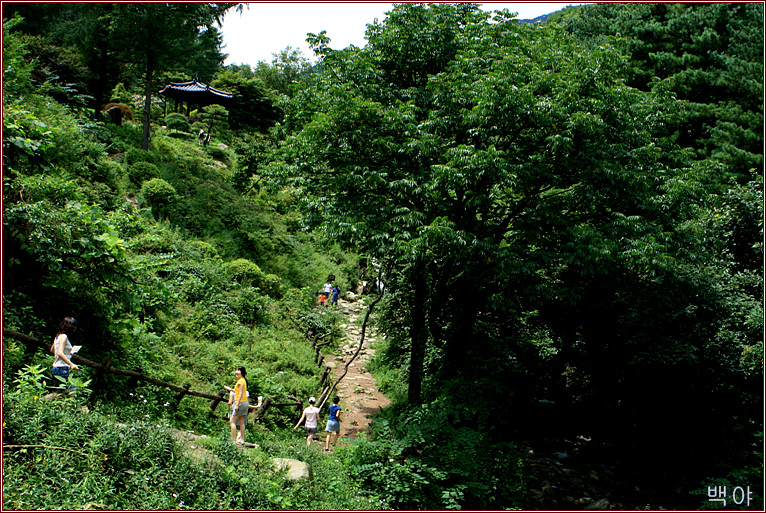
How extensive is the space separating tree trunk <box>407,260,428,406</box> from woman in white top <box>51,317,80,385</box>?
724 cm

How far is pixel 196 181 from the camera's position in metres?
21.8

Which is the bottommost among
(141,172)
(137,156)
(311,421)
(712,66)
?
(311,421)

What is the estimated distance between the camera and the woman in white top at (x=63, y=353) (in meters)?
6.64

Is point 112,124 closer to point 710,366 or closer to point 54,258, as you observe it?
point 54,258

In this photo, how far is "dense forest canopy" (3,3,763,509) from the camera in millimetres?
7652

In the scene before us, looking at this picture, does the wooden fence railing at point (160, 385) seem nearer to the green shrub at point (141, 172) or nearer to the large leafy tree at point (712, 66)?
the green shrub at point (141, 172)

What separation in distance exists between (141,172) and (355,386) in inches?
452

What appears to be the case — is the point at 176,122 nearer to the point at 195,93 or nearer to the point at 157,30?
the point at 195,93

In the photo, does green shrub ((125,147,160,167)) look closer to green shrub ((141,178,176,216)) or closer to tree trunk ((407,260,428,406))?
green shrub ((141,178,176,216))

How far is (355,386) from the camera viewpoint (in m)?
15.7

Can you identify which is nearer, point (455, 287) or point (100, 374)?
point (100, 374)

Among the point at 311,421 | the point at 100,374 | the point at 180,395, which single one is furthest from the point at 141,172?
the point at 311,421

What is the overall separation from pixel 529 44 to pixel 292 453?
10.1 meters

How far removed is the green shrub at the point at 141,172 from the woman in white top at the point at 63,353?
1250 centimetres
